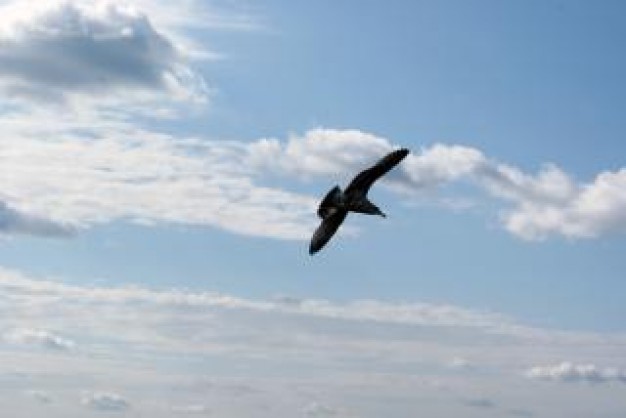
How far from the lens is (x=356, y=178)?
56.8 m

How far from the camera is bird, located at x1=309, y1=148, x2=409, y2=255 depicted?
57.1 m

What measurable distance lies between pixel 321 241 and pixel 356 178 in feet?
19.4

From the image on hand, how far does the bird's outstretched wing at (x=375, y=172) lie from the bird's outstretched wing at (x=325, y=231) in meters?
2.52

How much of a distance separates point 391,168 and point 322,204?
4.30 metres

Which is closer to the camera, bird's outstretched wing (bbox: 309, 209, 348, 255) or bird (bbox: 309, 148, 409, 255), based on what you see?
bird (bbox: 309, 148, 409, 255)

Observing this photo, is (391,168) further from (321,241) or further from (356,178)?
(321,241)

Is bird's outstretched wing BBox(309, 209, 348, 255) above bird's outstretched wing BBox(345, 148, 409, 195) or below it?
below

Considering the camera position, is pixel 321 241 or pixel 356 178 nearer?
pixel 356 178

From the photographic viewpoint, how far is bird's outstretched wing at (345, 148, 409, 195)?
187 feet

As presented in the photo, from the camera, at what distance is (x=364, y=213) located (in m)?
58.9

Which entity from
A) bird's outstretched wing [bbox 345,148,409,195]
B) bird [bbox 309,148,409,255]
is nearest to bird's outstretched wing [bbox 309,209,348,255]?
bird [bbox 309,148,409,255]

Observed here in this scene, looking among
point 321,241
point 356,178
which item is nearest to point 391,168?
point 356,178

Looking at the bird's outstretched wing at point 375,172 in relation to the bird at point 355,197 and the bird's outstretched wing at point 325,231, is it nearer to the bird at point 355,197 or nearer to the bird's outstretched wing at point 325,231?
the bird at point 355,197

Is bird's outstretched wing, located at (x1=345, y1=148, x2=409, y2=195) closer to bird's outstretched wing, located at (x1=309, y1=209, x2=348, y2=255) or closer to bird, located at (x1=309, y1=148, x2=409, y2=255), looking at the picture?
bird, located at (x1=309, y1=148, x2=409, y2=255)
